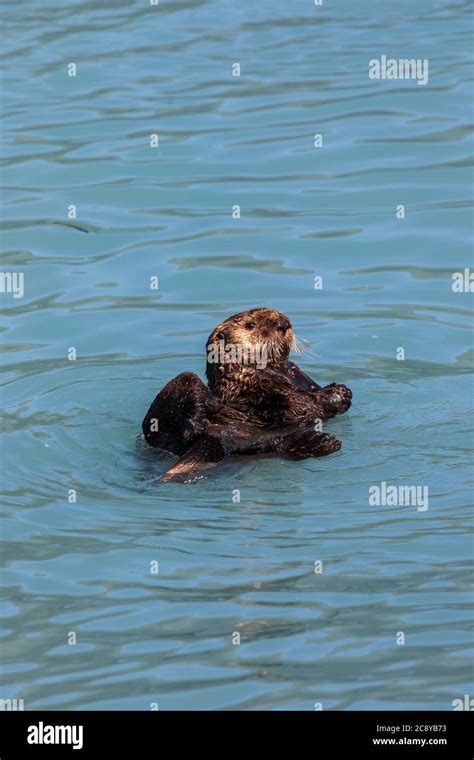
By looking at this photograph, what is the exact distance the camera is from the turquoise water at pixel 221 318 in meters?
6.55

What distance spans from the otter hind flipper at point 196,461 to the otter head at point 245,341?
70 cm

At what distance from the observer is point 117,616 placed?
684cm

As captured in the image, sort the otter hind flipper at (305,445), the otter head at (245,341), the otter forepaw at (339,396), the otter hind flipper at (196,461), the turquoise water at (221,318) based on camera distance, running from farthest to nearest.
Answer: the otter forepaw at (339,396) → the otter head at (245,341) → the otter hind flipper at (305,445) → the otter hind flipper at (196,461) → the turquoise water at (221,318)

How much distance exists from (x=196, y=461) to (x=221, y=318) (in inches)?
123

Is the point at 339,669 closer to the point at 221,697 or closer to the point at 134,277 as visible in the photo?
the point at 221,697

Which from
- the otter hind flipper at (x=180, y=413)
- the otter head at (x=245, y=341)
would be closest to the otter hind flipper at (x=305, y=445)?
the otter hind flipper at (x=180, y=413)

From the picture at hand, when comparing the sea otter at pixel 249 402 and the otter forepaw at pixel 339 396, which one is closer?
the sea otter at pixel 249 402

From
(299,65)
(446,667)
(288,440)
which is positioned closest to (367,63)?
(299,65)

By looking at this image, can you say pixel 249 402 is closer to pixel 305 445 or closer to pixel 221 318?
pixel 305 445

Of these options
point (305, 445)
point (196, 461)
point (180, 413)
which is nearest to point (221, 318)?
point (180, 413)

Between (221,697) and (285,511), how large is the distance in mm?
1847

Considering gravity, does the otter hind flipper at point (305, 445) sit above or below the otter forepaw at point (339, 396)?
below

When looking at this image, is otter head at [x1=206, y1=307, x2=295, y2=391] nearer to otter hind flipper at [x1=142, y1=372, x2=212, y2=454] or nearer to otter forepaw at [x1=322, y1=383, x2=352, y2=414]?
otter hind flipper at [x1=142, y1=372, x2=212, y2=454]

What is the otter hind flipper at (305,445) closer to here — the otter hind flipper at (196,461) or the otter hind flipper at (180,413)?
the otter hind flipper at (196,461)
